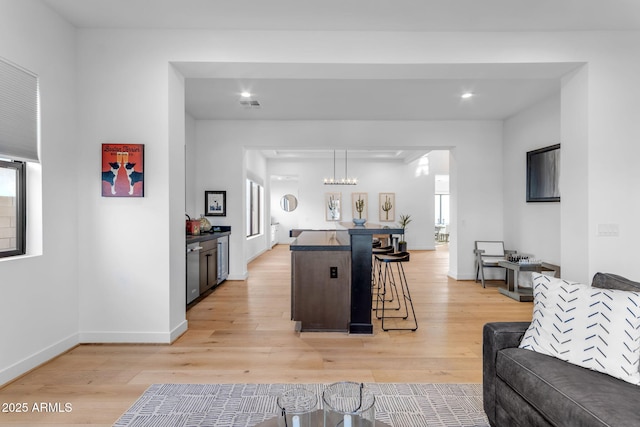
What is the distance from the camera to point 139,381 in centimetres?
256

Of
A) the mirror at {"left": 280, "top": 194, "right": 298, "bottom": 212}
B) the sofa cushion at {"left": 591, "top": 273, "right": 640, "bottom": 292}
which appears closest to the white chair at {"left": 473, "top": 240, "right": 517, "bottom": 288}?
the sofa cushion at {"left": 591, "top": 273, "right": 640, "bottom": 292}

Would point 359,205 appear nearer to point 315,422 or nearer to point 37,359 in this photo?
point 37,359

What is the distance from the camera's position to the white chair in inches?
233

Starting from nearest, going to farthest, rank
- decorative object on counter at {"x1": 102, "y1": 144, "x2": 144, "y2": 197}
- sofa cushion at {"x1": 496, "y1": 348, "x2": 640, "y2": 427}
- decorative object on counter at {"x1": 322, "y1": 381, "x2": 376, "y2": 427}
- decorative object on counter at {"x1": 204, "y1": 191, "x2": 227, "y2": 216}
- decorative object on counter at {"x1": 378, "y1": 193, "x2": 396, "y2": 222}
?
decorative object on counter at {"x1": 322, "y1": 381, "x2": 376, "y2": 427}, sofa cushion at {"x1": 496, "y1": 348, "x2": 640, "y2": 427}, decorative object on counter at {"x1": 102, "y1": 144, "x2": 144, "y2": 197}, decorative object on counter at {"x1": 204, "y1": 191, "x2": 227, "y2": 216}, decorative object on counter at {"x1": 378, "y1": 193, "x2": 396, "y2": 222}

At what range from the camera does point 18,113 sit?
258 cm

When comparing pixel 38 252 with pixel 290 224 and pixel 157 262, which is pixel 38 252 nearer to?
pixel 157 262

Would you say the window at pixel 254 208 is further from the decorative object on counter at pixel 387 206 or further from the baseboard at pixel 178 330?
the baseboard at pixel 178 330

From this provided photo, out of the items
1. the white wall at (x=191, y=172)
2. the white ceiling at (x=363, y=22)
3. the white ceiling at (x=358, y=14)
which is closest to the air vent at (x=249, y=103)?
the white ceiling at (x=363, y=22)

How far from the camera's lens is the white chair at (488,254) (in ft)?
19.4

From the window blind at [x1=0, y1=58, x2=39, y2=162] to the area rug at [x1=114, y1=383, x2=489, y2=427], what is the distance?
2.02m

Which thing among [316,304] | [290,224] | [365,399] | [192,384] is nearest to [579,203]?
[316,304]

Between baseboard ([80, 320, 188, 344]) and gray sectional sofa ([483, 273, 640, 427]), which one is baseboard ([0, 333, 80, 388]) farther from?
gray sectional sofa ([483, 273, 640, 427])

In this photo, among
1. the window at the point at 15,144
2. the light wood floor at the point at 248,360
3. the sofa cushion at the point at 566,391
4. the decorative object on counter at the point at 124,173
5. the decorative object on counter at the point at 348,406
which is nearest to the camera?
the decorative object on counter at the point at 348,406

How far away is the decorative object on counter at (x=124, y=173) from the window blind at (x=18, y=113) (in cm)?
56
